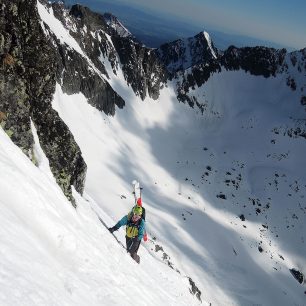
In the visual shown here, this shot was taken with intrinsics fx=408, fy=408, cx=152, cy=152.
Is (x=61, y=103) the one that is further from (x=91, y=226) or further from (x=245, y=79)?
(x=245, y=79)

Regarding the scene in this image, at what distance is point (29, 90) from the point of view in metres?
19.5

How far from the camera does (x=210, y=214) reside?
215 ft

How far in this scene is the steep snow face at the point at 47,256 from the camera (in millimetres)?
7454

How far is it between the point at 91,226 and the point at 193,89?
355 feet

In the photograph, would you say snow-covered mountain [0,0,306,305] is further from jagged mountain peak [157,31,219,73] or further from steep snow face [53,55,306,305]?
jagged mountain peak [157,31,219,73]

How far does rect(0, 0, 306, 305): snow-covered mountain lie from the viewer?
1067 centimetres

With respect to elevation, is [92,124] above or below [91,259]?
above

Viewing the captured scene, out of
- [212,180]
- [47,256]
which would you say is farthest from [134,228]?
[212,180]

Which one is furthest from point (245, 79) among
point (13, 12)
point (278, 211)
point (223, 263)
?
point (13, 12)

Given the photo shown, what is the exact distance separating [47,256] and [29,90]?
1205cm

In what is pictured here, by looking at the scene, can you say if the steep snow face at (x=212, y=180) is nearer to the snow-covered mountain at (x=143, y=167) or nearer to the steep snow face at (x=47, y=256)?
the snow-covered mountain at (x=143, y=167)

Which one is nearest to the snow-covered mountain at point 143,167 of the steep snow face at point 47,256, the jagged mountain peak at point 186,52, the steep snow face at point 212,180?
the steep snow face at point 47,256

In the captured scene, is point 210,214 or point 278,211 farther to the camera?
point 278,211

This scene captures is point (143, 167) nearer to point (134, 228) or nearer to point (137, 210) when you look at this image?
point (134, 228)
